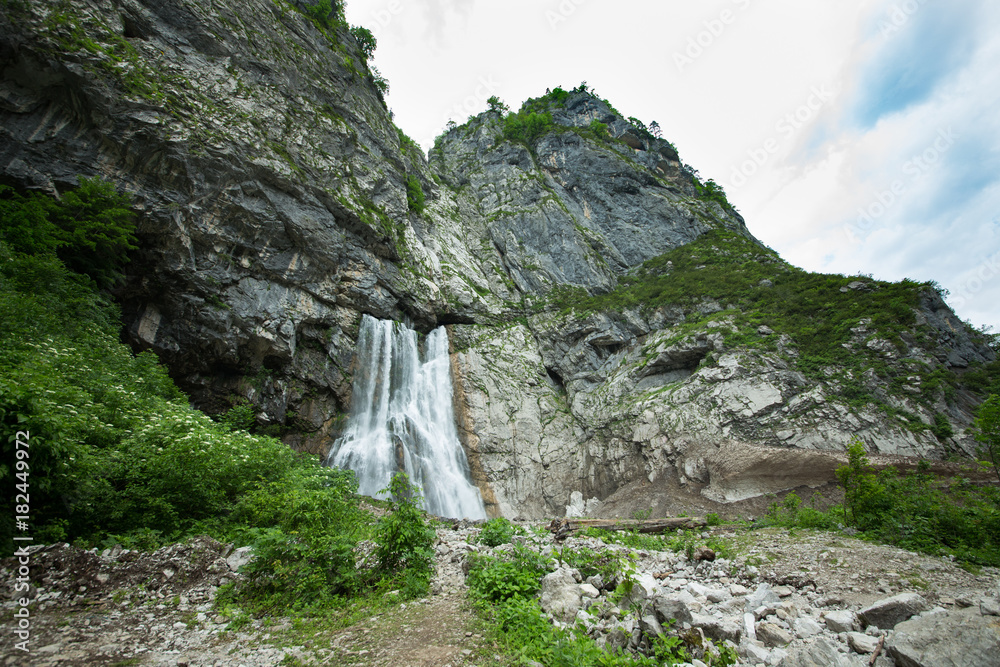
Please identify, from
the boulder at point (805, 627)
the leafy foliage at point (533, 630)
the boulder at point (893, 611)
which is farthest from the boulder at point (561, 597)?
the boulder at point (893, 611)

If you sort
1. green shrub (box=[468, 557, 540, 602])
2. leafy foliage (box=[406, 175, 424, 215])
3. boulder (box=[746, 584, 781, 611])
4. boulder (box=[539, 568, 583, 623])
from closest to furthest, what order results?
boulder (box=[539, 568, 583, 623])
boulder (box=[746, 584, 781, 611])
green shrub (box=[468, 557, 540, 602])
leafy foliage (box=[406, 175, 424, 215])

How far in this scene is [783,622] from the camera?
357 cm

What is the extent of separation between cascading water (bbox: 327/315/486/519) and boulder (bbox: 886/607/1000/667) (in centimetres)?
1545

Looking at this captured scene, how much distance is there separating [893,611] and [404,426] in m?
17.1

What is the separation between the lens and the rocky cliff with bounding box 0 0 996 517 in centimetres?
1368

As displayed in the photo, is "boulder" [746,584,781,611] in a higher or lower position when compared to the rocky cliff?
lower

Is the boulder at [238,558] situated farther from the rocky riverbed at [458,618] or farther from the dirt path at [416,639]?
the dirt path at [416,639]

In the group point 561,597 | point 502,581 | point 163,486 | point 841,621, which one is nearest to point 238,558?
point 163,486

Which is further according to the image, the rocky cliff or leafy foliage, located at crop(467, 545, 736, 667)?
the rocky cliff

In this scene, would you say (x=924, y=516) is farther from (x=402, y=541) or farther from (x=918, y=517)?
(x=402, y=541)

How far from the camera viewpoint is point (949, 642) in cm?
254

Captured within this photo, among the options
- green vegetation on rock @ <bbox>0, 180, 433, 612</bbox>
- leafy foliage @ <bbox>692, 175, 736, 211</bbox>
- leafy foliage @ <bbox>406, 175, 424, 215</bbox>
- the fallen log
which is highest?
leafy foliage @ <bbox>692, 175, 736, 211</bbox>

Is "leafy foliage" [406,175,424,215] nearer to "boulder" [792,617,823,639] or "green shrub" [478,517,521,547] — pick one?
"green shrub" [478,517,521,547]

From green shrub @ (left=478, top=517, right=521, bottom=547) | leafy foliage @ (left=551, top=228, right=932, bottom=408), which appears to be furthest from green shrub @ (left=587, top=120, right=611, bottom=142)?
green shrub @ (left=478, top=517, right=521, bottom=547)
